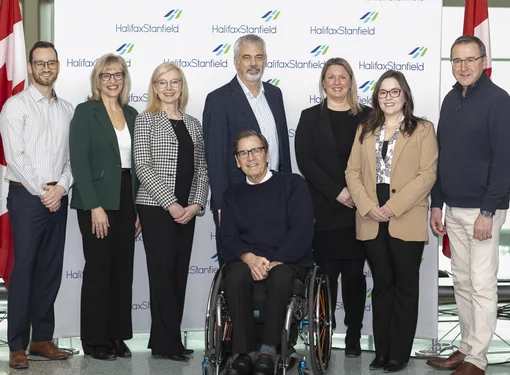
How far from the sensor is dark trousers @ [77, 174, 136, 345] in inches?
177

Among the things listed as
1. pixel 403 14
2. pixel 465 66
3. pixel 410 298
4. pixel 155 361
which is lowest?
pixel 155 361

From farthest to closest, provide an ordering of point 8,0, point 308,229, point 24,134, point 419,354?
point 8,0
point 419,354
point 24,134
point 308,229

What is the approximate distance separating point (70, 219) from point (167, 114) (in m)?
1.09

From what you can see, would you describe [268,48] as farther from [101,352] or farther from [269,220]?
[101,352]

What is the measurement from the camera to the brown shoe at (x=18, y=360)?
4.38m

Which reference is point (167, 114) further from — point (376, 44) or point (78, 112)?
point (376, 44)

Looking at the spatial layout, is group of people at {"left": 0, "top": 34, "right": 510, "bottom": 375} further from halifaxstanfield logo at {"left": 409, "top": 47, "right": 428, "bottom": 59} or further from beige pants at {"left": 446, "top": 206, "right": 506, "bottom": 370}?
halifaxstanfield logo at {"left": 409, "top": 47, "right": 428, "bottom": 59}

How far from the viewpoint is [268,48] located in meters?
5.09

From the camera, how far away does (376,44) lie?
5070mm

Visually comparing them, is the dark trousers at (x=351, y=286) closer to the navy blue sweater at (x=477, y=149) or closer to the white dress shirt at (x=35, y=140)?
the navy blue sweater at (x=477, y=149)

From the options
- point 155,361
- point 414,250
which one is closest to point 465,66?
point 414,250

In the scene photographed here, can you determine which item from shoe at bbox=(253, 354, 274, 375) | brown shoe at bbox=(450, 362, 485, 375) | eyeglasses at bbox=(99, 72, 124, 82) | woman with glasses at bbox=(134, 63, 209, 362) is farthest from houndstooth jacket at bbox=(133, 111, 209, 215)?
brown shoe at bbox=(450, 362, 485, 375)

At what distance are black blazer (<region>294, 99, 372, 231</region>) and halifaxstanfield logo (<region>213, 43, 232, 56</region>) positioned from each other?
83 centimetres

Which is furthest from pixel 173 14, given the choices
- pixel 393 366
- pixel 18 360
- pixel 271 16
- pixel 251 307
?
pixel 393 366
